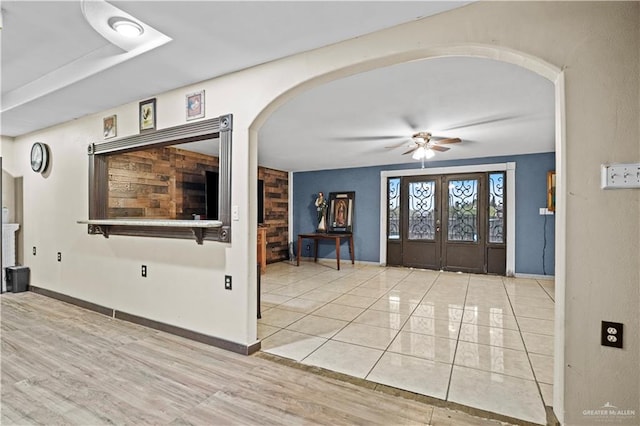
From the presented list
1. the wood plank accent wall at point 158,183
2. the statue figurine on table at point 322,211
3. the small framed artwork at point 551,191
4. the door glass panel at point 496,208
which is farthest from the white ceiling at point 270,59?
the statue figurine on table at point 322,211

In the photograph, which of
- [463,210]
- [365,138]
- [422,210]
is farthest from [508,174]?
[365,138]

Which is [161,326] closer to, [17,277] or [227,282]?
[227,282]

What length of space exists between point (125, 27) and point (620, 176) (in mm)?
2890

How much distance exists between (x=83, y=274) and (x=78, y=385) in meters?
2.07

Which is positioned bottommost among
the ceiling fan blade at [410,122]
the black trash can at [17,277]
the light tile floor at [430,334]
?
the light tile floor at [430,334]

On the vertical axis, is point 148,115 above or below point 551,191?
above

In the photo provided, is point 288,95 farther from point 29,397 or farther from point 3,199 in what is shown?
point 3,199

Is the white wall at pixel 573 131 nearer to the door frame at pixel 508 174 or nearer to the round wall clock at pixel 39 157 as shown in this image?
the round wall clock at pixel 39 157

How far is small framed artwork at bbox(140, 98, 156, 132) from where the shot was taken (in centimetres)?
293

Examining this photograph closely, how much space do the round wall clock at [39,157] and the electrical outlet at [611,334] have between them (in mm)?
5614

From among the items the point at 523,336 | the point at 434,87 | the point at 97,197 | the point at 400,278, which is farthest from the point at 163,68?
the point at 400,278

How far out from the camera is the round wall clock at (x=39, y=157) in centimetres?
400

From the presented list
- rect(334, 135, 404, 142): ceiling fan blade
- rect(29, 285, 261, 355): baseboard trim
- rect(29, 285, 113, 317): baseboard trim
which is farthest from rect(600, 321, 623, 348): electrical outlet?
rect(29, 285, 113, 317): baseboard trim

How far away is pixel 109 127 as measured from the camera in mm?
3314
